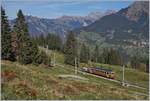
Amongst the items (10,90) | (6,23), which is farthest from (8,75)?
(6,23)

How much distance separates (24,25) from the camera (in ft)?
309

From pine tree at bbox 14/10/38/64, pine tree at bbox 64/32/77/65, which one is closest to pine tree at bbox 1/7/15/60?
pine tree at bbox 14/10/38/64

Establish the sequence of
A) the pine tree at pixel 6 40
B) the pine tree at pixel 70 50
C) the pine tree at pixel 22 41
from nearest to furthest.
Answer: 1. the pine tree at pixel 6 40
2. the pine tree at pixel 22 41
3. the pine tree at pixel 70 50

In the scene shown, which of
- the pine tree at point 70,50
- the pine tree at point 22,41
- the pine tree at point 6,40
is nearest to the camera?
the pine tree at point 6,40

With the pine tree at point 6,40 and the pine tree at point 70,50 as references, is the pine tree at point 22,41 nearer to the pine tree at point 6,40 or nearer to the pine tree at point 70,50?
the pine tree at point 6,40

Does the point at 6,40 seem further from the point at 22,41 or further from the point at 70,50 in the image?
the point at 70,50

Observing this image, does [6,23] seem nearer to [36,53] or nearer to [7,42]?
[7,42]

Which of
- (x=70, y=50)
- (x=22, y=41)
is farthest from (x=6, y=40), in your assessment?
(x=70, y=50)

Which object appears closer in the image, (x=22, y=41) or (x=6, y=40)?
(x=6, y=40)

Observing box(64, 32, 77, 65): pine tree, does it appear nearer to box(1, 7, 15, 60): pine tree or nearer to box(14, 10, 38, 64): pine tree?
box(14, 10, 38, 64): pine tree

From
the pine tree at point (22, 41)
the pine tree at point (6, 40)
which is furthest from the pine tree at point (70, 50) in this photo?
the pine tree at point (6, 40)

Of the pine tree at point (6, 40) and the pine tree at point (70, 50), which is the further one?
the pine tree at point (70, 50)

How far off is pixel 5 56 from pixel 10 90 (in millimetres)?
62113

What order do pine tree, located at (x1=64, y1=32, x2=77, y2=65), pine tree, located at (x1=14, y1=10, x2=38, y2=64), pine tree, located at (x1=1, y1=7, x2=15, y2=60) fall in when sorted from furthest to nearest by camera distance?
1. pine tree, located at (x1=64, y1=32, x2=77, y2=65)
2. pine tree, located at (x1=14, y1=10, x2=38, y2=64)
3. pine tree, located at (x1=1, y1=7, x2=15, y2=60)
